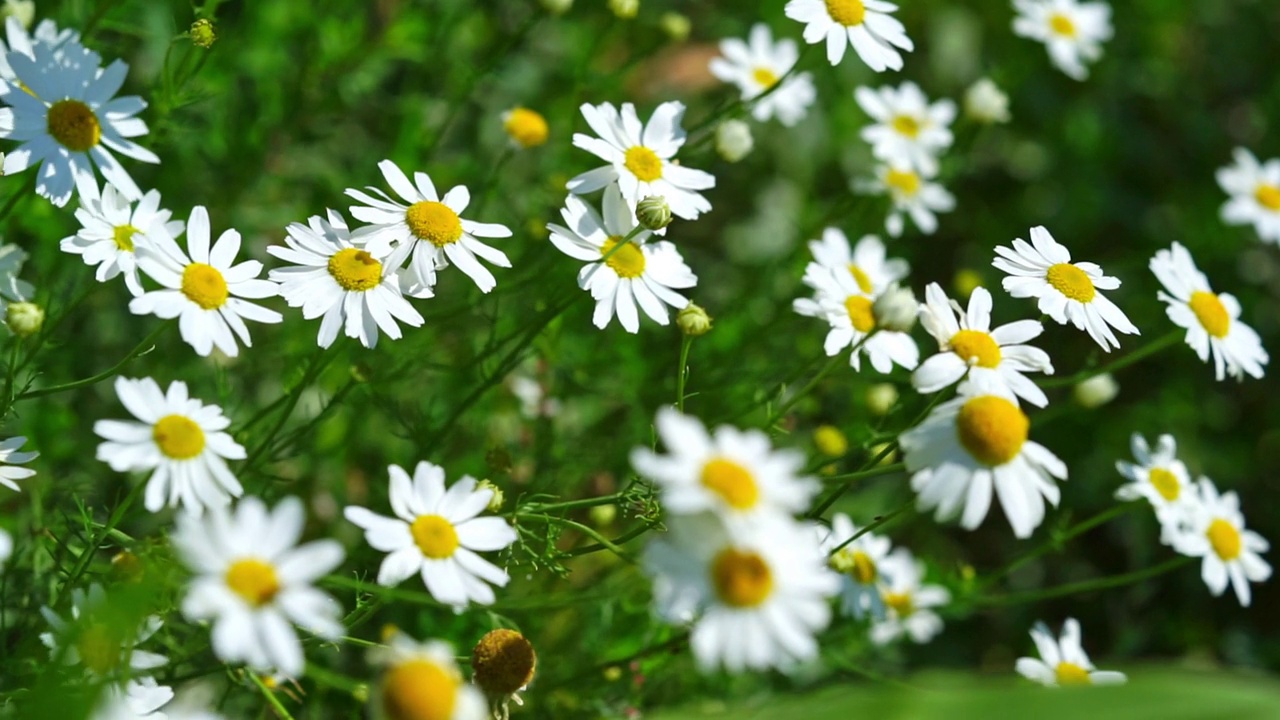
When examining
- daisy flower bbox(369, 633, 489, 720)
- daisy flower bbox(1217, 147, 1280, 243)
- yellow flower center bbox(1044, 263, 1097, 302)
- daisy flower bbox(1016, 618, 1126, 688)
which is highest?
daisy flower bbox(369, 633, 489, 720)

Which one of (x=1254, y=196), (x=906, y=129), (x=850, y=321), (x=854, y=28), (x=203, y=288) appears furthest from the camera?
(x=1254, y=196)

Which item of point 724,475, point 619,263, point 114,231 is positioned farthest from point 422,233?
point 724,475

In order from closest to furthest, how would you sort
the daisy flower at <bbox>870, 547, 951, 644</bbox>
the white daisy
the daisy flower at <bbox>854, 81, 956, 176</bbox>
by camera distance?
the white daisy < the daisy flower at <bbox>870, 547, 951, 644</bbox> < the daisy flower at <bbox>854, 81, 956, 176</bbox>

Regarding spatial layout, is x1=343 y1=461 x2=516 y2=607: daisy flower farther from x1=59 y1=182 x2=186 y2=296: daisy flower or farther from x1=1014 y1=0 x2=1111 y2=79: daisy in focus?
x1=1014 y1=0 x2=1111 y2=79: daisy in focus

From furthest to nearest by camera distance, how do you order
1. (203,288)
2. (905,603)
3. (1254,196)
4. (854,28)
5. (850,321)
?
(1254,196), (905,603), (854,28), (850,321), (203,288)

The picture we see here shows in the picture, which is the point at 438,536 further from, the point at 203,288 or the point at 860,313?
the point at 860,313

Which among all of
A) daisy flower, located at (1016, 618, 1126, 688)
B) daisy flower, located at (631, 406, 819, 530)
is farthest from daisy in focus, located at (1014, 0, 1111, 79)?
daisy flower, located at (631, 406, 819, 530)

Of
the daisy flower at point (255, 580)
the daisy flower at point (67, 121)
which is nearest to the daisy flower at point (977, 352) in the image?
the daisy flower at point (255, 580)
